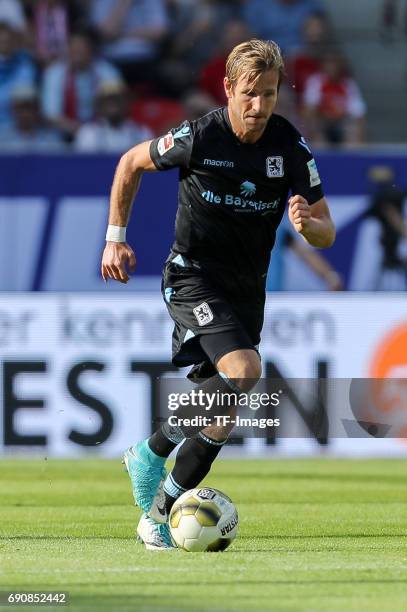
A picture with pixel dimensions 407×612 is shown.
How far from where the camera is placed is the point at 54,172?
49.2 ft

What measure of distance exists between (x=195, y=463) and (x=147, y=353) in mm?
5109

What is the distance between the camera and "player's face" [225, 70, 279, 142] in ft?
20.8

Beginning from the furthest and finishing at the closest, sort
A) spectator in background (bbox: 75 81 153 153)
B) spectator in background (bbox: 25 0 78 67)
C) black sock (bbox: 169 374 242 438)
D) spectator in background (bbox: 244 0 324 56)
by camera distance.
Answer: spectator in background (bbox: 244 0 324 56) < spectator in background (bbox: 25 0 78 67) < spectator in background (bbox: 75 81 153 153) < black sock (bbox: 169 374 242 438)

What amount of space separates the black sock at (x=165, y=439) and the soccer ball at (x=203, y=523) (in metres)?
0.32

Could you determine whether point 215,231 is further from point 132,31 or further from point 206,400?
point 132,31

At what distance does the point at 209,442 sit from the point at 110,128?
9.58 metres

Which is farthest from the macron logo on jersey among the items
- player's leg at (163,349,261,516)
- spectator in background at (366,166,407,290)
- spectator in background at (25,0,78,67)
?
→ spectator in background at (25,0,78,67)

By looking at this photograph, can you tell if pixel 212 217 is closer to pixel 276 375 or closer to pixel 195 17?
pixel 276 375

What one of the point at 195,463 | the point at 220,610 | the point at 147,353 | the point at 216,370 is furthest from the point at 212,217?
the point at 147,353

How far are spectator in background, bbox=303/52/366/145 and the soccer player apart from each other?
897cm

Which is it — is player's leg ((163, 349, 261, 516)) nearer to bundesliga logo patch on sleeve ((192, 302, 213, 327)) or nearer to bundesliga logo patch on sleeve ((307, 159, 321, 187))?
bundesliga logo patch on sleeve ((192, 302, 213, 327))

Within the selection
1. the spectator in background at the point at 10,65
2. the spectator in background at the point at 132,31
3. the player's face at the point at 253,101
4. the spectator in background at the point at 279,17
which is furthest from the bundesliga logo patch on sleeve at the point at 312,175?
the spectator in background at the point at 132,31

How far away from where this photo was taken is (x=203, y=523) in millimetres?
6355

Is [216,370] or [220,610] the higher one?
[216,370]
